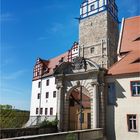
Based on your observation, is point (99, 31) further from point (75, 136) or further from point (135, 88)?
point (75, 136)

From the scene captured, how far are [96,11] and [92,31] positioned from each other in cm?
290

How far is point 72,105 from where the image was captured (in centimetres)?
1945

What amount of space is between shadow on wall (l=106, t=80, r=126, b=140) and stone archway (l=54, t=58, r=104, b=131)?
1.61 ft

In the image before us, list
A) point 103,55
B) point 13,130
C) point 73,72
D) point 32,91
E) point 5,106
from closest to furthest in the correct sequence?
point 13,130 → point 73,72 → point 103,55 → point 32,91 → point 5,106

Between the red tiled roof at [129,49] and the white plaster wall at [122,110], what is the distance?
632 millimetres

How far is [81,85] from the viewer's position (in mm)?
17094

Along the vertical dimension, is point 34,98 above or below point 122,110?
above

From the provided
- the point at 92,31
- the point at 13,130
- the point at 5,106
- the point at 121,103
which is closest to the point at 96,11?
the point at 92,31

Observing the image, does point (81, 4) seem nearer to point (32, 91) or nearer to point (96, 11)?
point (96, 11)

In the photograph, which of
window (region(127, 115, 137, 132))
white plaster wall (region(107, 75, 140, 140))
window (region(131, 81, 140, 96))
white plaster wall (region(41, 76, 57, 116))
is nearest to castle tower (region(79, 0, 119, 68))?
white plaster wall (region(41, 76, 57, 116))

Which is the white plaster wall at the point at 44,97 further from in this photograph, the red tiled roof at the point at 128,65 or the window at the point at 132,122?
the window at the point at 132,122

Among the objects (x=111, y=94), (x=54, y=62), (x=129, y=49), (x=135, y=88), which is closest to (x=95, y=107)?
(x=111, y=94)

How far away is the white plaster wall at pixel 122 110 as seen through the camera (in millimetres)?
14180

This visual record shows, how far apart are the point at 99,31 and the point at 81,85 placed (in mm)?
13514
